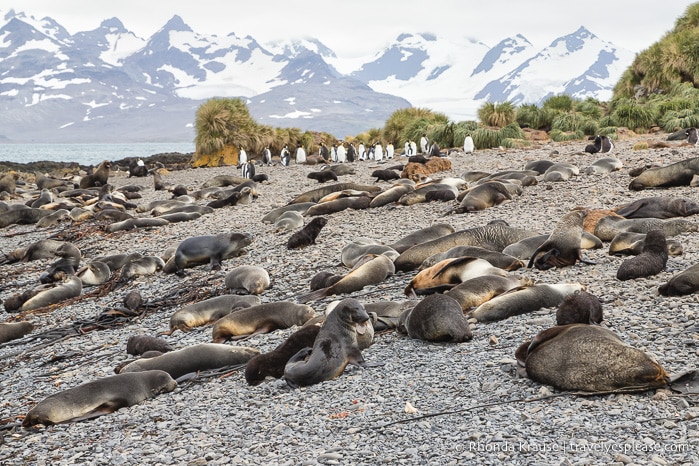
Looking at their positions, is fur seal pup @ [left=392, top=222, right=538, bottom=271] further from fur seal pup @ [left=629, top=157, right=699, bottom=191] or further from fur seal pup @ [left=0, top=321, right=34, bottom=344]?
fur seal pup @ [left=0, top=321, right=34, bottom=344]

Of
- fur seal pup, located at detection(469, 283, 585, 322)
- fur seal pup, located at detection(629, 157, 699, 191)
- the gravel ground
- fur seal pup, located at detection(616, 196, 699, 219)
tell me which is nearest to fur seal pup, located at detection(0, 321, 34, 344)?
the gravel ground

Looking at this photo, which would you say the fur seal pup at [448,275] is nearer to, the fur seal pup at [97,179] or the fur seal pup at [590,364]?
the fur seal pup at [590,364]

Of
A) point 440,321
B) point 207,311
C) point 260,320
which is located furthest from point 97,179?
point 440,321

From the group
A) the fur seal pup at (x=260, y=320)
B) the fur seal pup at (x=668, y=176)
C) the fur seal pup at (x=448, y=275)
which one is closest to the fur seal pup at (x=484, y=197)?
the fur seal pup at (x=668, y=176)

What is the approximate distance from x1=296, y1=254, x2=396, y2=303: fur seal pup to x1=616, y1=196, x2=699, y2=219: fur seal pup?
10.2ft

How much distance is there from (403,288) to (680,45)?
2534cm

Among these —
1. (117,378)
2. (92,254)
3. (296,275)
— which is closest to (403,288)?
(296,275)

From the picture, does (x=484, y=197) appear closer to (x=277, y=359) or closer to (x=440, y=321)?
(x=440, y=321)

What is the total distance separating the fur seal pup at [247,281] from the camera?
7367 mm

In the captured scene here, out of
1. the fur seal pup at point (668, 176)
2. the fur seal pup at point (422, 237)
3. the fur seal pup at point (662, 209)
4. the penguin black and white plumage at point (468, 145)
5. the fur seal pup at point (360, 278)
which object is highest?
the penguin black and white plumage at point (468, 145)

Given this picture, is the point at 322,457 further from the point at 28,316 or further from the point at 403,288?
the point at 28,316

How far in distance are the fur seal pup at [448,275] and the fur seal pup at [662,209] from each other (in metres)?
2.94

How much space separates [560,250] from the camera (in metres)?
6.59

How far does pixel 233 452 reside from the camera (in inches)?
140
